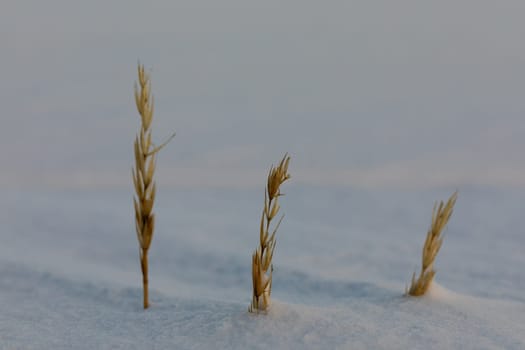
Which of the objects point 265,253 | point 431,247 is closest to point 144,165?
point 265,253

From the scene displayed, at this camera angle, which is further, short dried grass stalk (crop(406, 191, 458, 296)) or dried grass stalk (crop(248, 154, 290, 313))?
short dried grass stalk (crop(406, 191, 458, 296))

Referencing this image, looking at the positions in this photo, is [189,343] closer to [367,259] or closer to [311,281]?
[311,281]

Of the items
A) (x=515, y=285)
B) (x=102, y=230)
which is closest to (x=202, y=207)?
(x=102, y=230)

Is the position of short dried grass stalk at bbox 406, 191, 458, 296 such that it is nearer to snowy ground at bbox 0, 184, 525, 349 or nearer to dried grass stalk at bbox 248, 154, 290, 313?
snowy ground at bbox 0, 184, 525, 349

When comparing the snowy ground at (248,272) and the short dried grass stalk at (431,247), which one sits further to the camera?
the short dried grass stalk at (431,247)

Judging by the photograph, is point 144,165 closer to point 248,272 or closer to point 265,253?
point 265,253

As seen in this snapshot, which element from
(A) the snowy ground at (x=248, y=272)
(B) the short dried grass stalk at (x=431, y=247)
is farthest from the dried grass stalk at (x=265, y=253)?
(B) the short dried grass stalk at (x=431, y=247)

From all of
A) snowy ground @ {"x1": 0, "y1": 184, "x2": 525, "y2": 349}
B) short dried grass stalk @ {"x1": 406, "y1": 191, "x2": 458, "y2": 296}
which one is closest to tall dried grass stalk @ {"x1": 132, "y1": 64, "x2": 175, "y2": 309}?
snowy ground @ {"x1": 0, "y1": 184, "x2": 525, "y2": 349}

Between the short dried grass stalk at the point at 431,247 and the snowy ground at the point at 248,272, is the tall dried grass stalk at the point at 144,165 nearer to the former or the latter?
the snowy ground at the point at 248,272
